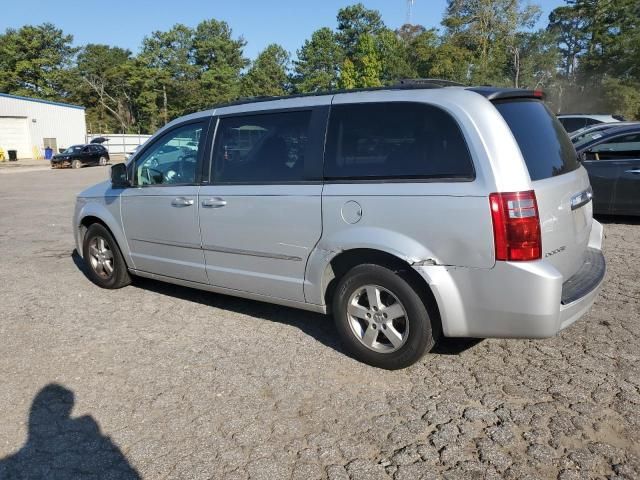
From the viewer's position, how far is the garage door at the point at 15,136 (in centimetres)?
3850

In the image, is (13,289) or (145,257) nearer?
(145,257)

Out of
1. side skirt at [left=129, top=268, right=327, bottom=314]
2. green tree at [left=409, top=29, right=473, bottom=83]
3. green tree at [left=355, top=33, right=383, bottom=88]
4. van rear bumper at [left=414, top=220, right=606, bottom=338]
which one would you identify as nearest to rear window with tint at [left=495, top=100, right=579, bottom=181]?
van rear bumper at [left=414, top=220, right=606, bottom=338]

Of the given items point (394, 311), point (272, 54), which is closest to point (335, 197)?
point (394, 311)

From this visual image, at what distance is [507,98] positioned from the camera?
Answer: 348cm

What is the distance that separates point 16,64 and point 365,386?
73.1 m

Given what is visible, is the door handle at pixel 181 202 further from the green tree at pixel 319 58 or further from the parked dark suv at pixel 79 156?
the green tree at pixel 319 58

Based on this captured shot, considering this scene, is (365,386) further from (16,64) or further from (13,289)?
(16,64)

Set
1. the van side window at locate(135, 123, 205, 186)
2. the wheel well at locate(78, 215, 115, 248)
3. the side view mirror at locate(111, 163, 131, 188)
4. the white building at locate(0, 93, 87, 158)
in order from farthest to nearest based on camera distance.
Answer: the white building at locate(0, 93, 87, 158), the wheel well at locate(78, 215, 115, 248), the side view mirror at locate(111, 163, 131, 188), the van side window at locate(135, 123, 205, 186)

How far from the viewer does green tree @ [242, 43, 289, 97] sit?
76.9m

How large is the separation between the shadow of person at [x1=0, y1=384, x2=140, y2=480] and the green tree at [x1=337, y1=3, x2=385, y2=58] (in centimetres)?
8661

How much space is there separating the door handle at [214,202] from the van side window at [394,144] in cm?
102

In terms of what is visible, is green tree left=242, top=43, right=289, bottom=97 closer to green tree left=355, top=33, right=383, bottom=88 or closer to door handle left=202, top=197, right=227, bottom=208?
green tree left=355, top=33, right=383, bottom=88

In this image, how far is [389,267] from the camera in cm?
350

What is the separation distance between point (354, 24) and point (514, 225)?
8897 cm
